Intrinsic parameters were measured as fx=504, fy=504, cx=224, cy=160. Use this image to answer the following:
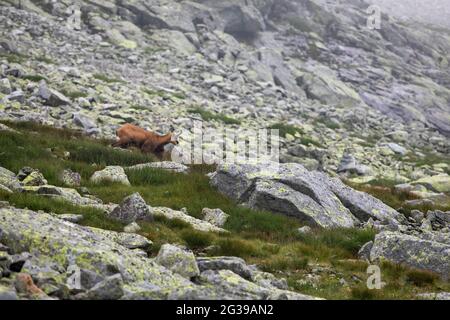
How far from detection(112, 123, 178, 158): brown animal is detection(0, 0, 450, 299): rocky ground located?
6.24ft

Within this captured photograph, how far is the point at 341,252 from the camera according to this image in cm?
1073

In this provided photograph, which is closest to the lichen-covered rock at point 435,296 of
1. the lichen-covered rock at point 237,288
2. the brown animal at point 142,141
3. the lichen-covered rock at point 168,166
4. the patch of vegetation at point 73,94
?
the lichen-covered rock at point 237,288

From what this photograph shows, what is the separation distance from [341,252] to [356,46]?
57013 millimetres

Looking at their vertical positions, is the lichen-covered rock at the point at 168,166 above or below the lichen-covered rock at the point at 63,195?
below

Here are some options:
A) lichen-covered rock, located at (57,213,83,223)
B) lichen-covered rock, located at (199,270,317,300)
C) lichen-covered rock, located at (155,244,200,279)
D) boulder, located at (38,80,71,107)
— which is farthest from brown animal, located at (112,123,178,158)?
lichen-covered rock, located at (199,270,317,300)

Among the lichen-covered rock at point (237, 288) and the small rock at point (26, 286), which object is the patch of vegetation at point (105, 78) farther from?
the small rock at point (26, 286)

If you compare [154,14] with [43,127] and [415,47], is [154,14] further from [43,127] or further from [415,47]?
[415,47]

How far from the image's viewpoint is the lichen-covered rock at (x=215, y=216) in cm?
1188

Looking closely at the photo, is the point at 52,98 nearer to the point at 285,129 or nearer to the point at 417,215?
the point at 285,129

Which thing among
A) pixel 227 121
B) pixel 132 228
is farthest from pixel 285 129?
pixel 132 228

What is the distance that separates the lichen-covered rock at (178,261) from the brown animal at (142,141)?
1160cm

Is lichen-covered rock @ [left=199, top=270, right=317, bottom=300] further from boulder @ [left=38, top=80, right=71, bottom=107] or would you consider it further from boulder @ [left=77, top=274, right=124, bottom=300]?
boulder @ [left=38, top=80, right=71, bottom=107]

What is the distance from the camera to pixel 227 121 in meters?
32.2
